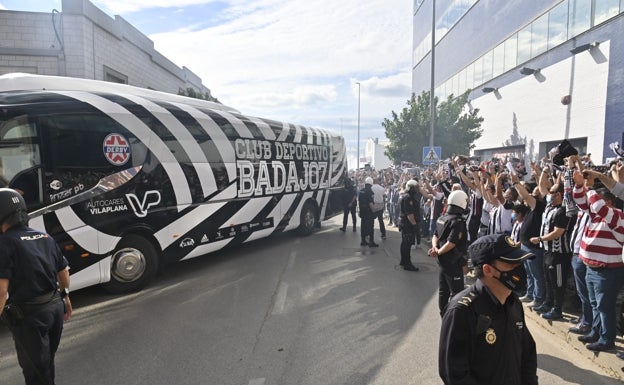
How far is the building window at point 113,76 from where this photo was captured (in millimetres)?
14751

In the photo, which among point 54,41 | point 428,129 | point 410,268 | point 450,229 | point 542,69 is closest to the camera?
point 450,229

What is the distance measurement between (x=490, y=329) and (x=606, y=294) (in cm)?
302

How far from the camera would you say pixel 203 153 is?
26.7ft

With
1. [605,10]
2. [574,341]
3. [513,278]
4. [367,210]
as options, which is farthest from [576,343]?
[605,10]

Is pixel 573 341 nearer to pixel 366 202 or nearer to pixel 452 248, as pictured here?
pixel 452 248

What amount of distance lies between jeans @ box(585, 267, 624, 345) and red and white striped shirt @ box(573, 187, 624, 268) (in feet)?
0.30

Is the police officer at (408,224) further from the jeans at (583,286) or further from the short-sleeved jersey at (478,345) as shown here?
the short-sleeved jersey at (478,345)

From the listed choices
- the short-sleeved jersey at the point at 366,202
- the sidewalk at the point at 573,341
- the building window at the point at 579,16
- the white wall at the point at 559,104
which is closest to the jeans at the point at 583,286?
the sidewalk at the point at 573,341

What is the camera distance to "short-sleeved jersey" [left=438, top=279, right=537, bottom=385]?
6.73ft

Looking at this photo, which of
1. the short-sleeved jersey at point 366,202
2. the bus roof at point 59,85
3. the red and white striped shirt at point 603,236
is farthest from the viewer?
the short-sleeved jersey at point 366,202

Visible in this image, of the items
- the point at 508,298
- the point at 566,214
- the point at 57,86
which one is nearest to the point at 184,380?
the point at 508,298

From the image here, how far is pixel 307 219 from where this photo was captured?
12.1 meters

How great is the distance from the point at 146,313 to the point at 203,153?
3.57 meters

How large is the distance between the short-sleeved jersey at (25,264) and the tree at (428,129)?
840 inches
